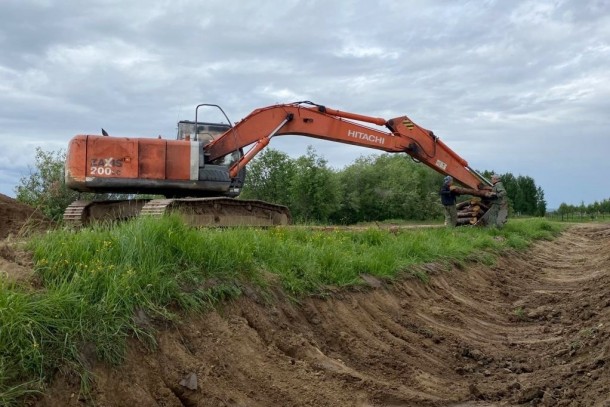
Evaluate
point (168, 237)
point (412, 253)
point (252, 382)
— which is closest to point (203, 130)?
point (412, 253)

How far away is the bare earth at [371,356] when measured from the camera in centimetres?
494

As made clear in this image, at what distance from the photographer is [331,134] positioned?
15.4 metres

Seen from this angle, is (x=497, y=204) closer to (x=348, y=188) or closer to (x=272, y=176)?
(x=272, y=176)

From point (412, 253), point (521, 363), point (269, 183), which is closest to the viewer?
point (521, 363)

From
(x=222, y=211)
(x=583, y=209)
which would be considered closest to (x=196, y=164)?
(x=222, y=211)

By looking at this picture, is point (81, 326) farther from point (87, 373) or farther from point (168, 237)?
point (168, 237)

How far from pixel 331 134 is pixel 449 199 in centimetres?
551

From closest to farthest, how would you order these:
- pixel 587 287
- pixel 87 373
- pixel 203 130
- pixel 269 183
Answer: pixel 87 373, pixel 587 287, pixel 203 130, pixel 269 183

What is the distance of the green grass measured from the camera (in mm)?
4301

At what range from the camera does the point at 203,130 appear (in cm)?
1428

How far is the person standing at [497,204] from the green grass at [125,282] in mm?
11398

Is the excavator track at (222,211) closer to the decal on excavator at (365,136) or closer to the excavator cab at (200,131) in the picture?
the excavator cab at (200,131)

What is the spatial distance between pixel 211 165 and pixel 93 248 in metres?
7.63

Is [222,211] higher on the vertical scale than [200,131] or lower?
lower
